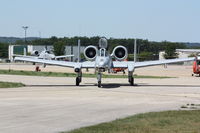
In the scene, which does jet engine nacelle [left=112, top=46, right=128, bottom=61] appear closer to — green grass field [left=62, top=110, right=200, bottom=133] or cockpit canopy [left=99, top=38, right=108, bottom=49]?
cockpit canopy [left=99, top=38, right=108, bottom=49]

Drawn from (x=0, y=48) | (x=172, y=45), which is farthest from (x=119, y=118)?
(x=0, y=48)

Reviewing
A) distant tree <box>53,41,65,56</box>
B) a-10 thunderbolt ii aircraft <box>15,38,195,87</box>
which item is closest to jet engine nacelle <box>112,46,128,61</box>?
a-10 thunderbolt ii aircraft <box>15,38,195,87</box>

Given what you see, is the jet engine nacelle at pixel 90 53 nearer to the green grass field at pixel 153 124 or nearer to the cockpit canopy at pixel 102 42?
the cockpit canopy at pixel 102 42

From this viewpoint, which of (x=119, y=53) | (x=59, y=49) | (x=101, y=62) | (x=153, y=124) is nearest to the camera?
(x=153, y=124)

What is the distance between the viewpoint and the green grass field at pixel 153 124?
1182 cm

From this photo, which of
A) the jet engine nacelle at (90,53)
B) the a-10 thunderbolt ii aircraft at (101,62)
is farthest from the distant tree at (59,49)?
the jet engine nacelle at (90,53)

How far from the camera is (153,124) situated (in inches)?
508

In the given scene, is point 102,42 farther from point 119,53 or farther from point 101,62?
point 119,53

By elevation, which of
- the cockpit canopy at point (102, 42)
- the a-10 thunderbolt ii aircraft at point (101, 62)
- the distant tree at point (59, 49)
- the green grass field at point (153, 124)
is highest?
the distant tree at point (59, 49)

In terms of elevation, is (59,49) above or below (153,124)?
above

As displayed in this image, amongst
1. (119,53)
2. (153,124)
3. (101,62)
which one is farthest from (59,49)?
(153,124)

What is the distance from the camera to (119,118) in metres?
14.3

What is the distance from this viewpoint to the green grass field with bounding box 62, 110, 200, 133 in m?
11.8

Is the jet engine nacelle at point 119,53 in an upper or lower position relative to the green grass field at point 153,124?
upper
